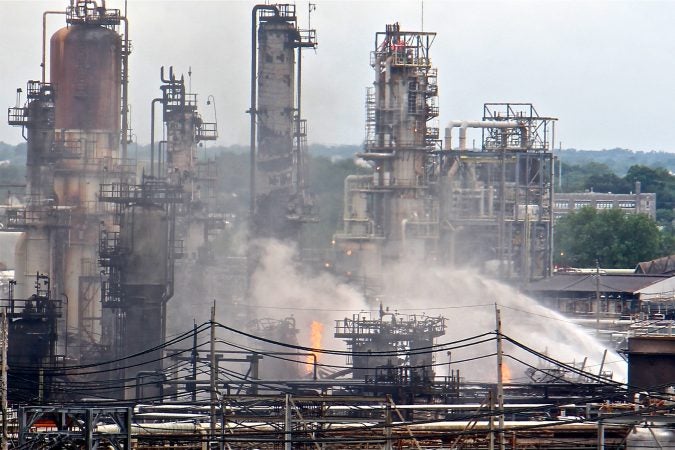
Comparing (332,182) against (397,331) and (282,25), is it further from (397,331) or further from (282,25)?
(397,331)

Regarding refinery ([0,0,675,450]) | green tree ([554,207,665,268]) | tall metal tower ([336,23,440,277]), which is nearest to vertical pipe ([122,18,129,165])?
refinery ([0,0,675,450])

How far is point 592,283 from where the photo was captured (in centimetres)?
5956

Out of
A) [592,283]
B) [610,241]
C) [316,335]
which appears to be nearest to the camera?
[316,335]

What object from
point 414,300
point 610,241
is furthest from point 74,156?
point 610,241

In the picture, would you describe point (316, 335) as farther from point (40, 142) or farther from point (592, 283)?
point (592, 283)

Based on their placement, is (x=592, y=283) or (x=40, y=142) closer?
(x=40, y=142)

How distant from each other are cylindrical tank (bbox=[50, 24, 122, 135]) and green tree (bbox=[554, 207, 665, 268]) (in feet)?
123

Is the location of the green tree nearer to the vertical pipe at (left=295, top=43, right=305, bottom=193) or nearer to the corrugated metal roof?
the corrugated metal roof

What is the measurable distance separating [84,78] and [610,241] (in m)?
39.2

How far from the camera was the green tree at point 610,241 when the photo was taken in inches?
3238

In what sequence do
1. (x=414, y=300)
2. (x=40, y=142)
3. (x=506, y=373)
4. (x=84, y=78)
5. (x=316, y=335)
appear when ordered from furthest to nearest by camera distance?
(x=414, y=300) → (x=40, y=142) → (x=84, y=78) → (x=316, y=335) → (x=506, y=373)

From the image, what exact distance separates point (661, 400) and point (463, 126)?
117 ft

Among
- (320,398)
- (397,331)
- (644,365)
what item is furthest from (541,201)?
(320,398)

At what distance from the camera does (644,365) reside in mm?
31391
